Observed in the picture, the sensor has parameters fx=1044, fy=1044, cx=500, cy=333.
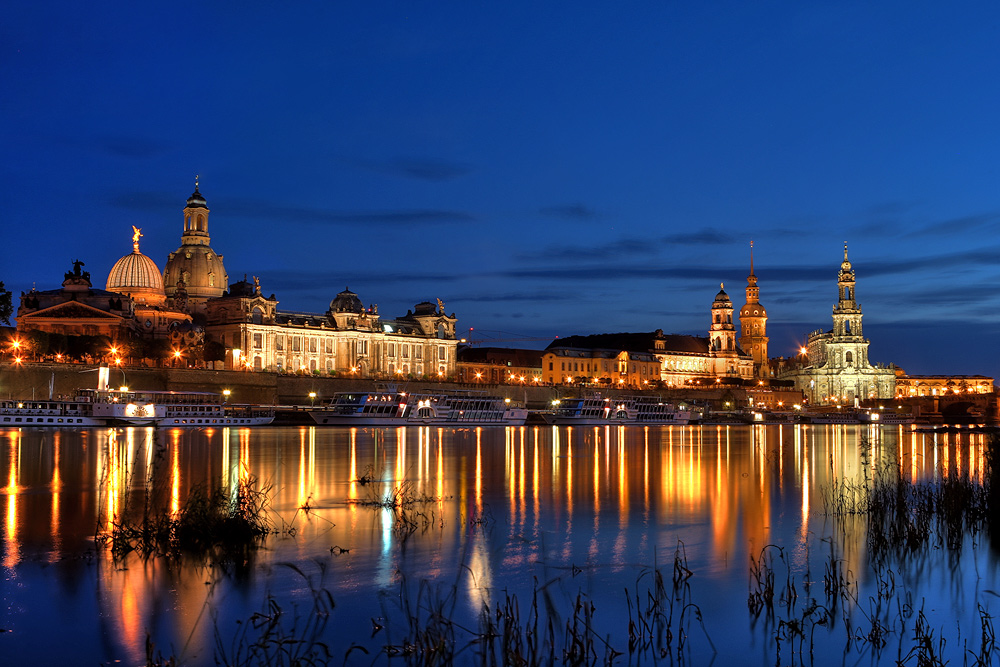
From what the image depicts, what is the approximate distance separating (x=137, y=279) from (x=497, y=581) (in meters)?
122

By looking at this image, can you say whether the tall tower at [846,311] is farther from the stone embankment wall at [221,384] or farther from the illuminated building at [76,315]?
the illuminated building at [76,315]

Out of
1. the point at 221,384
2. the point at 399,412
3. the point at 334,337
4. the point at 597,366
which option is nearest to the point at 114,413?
the point at 399,412

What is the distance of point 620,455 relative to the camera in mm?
48281

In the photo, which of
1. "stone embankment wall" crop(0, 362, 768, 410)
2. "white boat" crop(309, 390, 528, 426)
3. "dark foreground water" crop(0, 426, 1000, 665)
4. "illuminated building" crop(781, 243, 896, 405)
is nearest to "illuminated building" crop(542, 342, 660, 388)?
"stone embankment wall" crop(0, 362, 768, 410)

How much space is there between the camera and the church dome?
127688 millimetres

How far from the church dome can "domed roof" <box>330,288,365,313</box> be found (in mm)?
22569

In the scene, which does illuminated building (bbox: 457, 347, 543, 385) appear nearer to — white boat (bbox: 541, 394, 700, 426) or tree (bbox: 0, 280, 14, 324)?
white boat (bbox: 541, 394, 700, 426)

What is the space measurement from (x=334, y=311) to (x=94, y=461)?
106 m

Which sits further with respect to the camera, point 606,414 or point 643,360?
point 643,360

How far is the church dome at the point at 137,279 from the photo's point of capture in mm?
127688

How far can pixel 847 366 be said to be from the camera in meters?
163

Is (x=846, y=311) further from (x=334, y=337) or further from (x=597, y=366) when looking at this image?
(x=334, y=337)

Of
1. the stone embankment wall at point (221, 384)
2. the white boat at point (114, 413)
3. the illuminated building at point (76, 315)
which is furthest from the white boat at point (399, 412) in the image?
the illuminated building at point (76, 315)

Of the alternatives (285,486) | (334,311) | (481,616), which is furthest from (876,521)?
(334,311)
